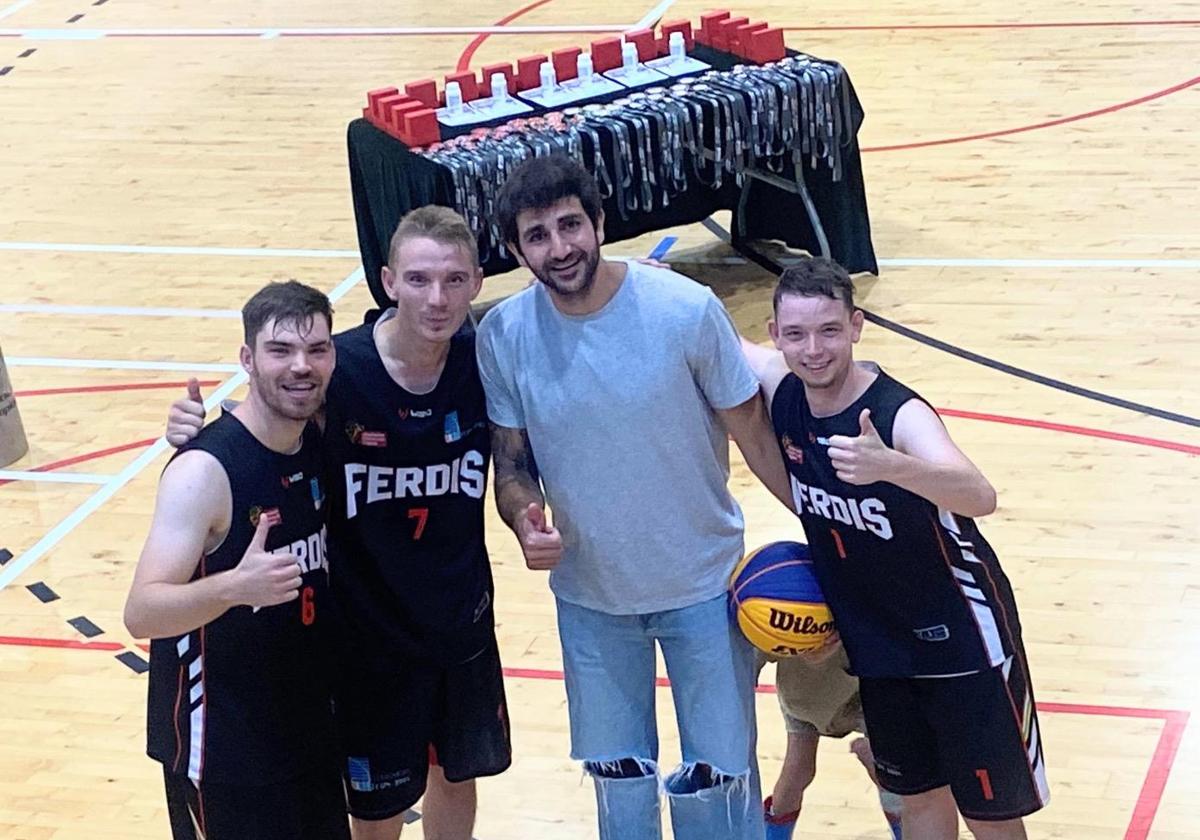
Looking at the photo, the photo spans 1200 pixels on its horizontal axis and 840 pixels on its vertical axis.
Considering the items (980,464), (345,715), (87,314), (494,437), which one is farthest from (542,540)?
(87,314)

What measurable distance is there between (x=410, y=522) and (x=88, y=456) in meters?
4.07

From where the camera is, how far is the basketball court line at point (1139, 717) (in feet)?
16.1

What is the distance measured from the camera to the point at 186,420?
4016mm

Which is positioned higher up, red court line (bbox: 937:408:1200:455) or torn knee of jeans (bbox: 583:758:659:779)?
torn knee of jeans (bbox: 583:758:659:779)

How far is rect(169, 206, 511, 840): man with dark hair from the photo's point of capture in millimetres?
4043

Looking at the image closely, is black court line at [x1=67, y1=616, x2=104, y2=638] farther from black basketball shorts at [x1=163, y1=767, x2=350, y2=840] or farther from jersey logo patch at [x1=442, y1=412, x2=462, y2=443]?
jersey logo patch at [x1=442, y1=412, x2=462, y2=443]

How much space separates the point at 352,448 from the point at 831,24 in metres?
9.76

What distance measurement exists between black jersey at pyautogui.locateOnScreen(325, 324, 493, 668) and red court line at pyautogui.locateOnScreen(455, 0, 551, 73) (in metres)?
8.64

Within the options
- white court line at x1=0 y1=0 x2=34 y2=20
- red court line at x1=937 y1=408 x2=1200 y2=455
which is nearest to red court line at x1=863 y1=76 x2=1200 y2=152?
red court line at x1=937 y1=408 x2=1200 y2=455

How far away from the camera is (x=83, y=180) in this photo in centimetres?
1124

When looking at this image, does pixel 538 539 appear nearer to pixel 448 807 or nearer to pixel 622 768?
pixel 622 768

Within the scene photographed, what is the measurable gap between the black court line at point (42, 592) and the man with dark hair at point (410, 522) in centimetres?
273

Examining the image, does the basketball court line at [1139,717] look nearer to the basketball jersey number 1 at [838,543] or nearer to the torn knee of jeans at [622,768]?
the torn knee of jeans at [622,768]

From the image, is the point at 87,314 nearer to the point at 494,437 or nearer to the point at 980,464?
the point at 980,464
